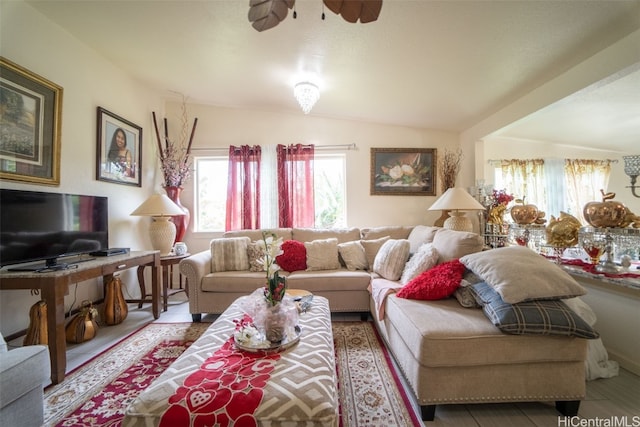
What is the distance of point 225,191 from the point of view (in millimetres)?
3896

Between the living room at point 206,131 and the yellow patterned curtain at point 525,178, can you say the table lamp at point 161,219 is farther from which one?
the yellow patterned curtain at point 525,178

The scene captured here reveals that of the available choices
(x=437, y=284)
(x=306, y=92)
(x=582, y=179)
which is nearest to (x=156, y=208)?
(x=306, y=92)

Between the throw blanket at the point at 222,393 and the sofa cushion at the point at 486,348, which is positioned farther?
the sofa cushion at the point at 486,348

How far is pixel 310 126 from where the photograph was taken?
381 centimetres

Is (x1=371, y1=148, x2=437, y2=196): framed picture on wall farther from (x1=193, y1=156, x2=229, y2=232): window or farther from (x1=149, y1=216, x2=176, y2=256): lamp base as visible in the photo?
(x1=149, y1=216, x2=176, y2=256): lamp base

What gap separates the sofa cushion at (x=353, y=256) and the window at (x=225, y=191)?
87 cm

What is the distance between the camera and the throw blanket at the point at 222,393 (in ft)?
2.89

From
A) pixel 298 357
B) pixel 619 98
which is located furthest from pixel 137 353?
pixel 619 98

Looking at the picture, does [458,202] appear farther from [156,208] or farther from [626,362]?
[156,208]

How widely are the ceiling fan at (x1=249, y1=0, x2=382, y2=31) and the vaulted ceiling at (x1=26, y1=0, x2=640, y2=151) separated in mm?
952

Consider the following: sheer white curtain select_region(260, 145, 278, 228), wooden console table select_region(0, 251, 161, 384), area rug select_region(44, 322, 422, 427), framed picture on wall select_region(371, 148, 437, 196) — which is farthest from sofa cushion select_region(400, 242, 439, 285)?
wooden console table select_region(0, 251, 161, 384)

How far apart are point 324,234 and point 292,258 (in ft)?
1.96

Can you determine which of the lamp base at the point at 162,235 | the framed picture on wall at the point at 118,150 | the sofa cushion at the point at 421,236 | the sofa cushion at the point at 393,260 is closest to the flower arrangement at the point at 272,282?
the sofa cushion at the point at 393,260

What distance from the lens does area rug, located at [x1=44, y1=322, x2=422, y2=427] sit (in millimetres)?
1383
